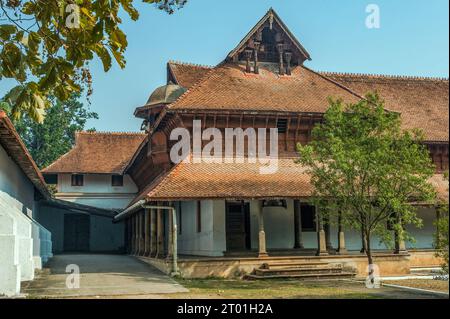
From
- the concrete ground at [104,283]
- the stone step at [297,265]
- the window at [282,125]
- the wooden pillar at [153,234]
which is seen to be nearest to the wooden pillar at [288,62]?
the window at [282,125]

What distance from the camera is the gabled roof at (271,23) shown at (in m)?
24.6

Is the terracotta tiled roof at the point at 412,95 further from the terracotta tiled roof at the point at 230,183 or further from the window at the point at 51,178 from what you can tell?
the window at the point at 51,178

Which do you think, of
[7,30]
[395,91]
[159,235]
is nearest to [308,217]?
[159,235]

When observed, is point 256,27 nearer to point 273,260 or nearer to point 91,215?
point 273,260

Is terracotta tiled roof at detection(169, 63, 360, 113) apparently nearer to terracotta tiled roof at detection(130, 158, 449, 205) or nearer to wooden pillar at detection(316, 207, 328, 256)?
terracotta tiled roof at detection(130, 158, 449, 205)

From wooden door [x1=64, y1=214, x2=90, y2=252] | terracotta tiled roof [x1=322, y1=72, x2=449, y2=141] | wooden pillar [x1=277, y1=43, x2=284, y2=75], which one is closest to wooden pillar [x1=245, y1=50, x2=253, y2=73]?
wooden pillar [x1=277, y1=43, x2=284, y2=75]

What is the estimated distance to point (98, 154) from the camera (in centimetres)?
3988

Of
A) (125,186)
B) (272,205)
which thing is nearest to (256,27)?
(272,205)

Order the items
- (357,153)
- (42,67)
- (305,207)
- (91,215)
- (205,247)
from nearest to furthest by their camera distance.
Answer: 1. (42,67)
2. (357,153)
3. (205,247)
4. (305,207)
5. (91,215)

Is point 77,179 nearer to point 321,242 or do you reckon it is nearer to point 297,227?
point 297,227

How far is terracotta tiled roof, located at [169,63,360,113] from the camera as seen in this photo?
22.4 metres

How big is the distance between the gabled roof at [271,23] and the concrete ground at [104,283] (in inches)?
399
